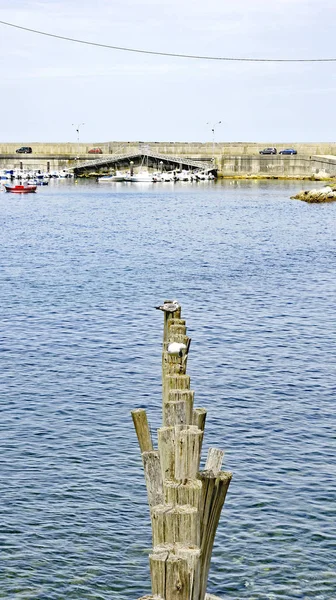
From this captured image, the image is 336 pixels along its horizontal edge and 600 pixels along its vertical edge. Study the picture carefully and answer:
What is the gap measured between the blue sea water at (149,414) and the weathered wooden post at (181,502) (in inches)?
226

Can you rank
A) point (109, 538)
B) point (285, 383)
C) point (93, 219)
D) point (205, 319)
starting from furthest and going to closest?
1. point (93, 219)
2. point (205, 319)
3. point (285, 383)
4. point (109, 538)

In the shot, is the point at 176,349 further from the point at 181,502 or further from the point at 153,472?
the point at 181,502

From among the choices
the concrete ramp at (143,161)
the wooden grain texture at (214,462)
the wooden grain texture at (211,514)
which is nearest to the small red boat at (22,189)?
the concrete ramp at (143,161)

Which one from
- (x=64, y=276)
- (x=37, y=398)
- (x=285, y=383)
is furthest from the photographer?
(x=64, y=276)

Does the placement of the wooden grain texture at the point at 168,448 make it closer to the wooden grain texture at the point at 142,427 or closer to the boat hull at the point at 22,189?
the wooden grain texture at the point at 142,427

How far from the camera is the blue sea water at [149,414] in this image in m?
16.7

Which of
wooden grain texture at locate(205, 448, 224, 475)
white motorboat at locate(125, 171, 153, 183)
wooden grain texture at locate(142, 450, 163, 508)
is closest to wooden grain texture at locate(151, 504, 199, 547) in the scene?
wooden grain texture at locate(205, 448, 224, 475)

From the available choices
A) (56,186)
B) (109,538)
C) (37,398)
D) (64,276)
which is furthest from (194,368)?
(56,186)

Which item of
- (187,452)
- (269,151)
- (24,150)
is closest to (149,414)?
(187,452)

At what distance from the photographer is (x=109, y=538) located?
1761 cm

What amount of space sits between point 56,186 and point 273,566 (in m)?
167

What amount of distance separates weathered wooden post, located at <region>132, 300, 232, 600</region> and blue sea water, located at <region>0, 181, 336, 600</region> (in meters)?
5.73

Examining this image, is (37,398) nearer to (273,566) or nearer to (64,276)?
(273,566)

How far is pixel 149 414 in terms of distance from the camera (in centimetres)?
2523
